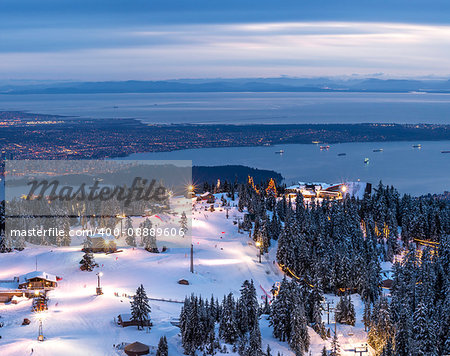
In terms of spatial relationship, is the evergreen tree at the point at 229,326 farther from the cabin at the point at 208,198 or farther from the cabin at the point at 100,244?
the cabin at the point at 208,198

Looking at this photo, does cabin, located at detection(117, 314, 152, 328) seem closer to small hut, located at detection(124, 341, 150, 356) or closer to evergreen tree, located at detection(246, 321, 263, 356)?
small hut, located at detection(124, 341, 150, 356)

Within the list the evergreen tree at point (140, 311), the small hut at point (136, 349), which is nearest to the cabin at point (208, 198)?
the evergreen tree at point (140, 311)

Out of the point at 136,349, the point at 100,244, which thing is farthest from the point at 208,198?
the point at 136,349

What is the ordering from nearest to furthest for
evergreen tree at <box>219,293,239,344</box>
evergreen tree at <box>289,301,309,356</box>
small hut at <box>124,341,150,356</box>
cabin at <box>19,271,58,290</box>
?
small hut at <box>124,341,150,356</box>, evergreen tree at <box>289,301,309,356</box>, evergreen tree at <box>219,293,239,344</box>, cabin at <box>19,271,58,290</box>

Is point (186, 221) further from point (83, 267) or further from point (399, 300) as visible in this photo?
point (399, 300)

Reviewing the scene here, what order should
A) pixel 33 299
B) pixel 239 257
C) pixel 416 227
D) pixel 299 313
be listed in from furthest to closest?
pixel 416 227
pixel 239 257
pixel 33 299
pixel 299 313

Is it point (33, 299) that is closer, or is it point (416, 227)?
point (33, 299)

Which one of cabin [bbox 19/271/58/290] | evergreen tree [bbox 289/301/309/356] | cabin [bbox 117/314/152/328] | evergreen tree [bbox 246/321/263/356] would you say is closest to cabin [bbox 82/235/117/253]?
cabin [bbox 19/271/58/290]

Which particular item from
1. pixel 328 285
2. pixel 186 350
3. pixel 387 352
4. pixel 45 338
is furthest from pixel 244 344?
pixel 328 285
